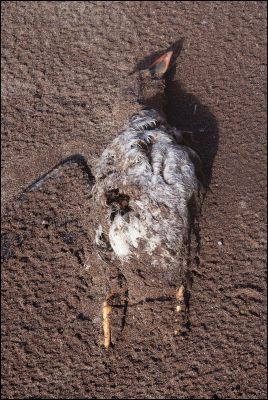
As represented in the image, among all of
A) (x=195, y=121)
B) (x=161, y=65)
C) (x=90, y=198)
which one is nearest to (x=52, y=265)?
(x=90, y=198)

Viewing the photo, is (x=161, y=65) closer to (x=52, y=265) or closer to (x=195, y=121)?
(x=195, y=121)

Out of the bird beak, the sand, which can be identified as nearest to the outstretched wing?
the sand

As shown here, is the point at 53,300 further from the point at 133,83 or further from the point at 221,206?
the point at 133,83

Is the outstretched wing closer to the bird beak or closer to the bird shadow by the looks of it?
the bird shadow

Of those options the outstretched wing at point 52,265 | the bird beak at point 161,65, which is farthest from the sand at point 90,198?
the bird beak at point 161,65

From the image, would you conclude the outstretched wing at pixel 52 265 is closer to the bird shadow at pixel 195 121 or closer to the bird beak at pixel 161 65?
the bird shadow at pixel 195 121

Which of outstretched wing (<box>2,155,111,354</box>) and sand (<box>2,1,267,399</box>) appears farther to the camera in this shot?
outstretched wing (<box>2,155,111,354</box>)

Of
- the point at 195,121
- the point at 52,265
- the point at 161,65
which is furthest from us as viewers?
the point at 161,65

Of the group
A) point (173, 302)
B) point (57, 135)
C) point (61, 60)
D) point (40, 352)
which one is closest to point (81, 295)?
point (40, 352)
